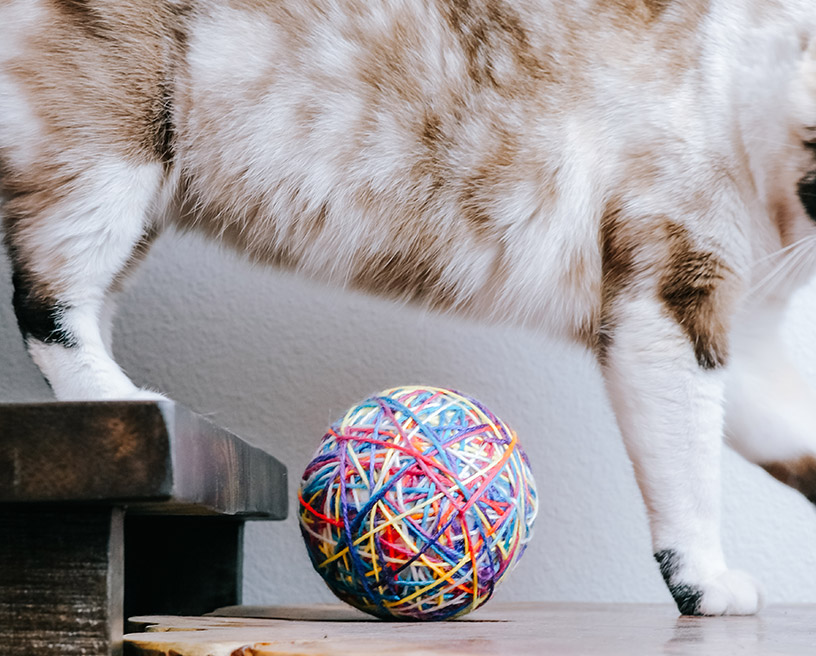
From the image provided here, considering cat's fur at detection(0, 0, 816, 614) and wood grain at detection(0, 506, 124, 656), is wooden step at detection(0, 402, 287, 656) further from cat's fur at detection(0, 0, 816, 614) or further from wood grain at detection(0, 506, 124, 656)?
cat's fur at detection(0, 0, 816, 614)

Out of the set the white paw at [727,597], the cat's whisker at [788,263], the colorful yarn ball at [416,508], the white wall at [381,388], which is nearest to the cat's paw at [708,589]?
the white paw at [727,597]

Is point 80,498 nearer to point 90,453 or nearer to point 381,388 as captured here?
point 90,453

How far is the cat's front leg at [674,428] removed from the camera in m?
0.98

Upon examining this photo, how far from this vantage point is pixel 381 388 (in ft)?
4.97

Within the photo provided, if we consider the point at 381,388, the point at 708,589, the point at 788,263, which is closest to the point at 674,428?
the point at 708,589

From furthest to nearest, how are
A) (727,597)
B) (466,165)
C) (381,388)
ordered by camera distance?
(381,388) < (466,165) < (727,597)

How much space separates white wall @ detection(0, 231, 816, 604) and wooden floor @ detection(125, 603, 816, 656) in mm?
500

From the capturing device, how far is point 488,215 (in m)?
1.11

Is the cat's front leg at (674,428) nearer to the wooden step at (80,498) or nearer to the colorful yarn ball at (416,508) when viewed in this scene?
the colorful yarn ball at (416,508)

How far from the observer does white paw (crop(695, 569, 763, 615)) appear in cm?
95

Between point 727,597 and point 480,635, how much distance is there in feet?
1.22

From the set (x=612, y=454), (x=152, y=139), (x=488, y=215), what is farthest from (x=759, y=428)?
(x=152, y=139)

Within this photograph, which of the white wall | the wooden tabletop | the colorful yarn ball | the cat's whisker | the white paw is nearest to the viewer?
the wooden tabletop

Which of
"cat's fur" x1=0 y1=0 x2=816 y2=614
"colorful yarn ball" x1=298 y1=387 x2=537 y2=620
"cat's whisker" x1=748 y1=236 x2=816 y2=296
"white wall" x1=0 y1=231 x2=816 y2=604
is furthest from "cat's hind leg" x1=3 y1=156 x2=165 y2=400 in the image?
"cat's whisker" x1=748 y1=236 x2=816 y2=296
